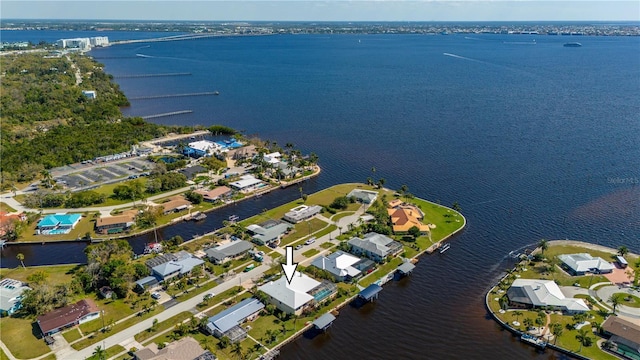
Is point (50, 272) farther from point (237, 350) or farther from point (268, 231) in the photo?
point (237, 350)

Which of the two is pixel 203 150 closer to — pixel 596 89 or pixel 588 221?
pixel 588 221

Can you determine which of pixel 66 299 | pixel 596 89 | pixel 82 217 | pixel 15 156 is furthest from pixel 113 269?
pixel 596 89

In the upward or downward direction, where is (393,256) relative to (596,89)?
downward

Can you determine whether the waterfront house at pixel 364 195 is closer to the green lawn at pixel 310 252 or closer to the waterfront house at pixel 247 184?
the green lawn at pixel 310 252

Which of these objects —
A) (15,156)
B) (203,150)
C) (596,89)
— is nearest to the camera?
(15,156)

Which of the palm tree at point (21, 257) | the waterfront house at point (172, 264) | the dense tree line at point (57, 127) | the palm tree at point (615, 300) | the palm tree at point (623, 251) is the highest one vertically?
the dense tree line at point (57, 127)

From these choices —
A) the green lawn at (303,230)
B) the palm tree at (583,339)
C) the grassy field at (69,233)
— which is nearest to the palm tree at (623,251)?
the palm tree at (583,339)

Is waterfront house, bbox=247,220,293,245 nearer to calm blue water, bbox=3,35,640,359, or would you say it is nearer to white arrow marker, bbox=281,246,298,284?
calm blue water, bbox=3,35,640,359
